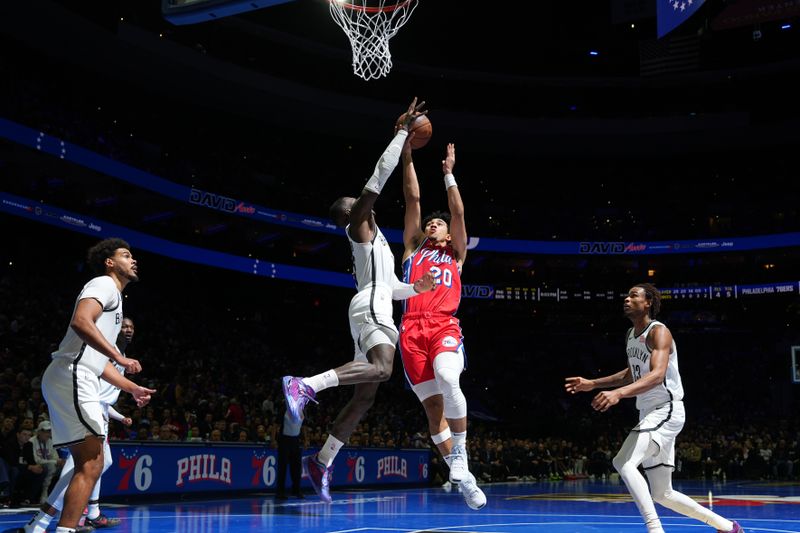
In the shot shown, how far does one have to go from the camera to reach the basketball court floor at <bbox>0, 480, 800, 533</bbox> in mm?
9508

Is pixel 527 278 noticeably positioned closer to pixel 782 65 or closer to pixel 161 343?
pixel 782 65

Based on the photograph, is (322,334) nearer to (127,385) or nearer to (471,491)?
(471,491)

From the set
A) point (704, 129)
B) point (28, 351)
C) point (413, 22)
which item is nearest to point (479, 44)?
point (413, 22)

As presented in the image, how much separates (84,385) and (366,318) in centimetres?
206

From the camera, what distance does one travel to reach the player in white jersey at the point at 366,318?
625cm

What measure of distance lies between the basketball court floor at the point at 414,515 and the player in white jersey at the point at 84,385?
3260 mm

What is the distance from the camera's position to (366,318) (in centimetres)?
652

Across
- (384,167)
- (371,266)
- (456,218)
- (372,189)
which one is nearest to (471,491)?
(371,266)

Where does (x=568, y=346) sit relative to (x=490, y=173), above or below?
below

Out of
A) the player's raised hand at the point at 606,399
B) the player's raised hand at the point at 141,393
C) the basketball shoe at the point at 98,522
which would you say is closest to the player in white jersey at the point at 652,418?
the player's raised hand at the point at 606,399

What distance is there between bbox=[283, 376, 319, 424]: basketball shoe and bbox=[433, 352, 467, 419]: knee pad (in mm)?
1050

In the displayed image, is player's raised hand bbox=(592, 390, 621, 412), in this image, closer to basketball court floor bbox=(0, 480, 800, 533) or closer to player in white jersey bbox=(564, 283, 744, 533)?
player in white jersey bbox=(564, 283, 744, 533)

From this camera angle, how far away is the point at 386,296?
6664 millimetres

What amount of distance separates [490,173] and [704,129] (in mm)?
10203
